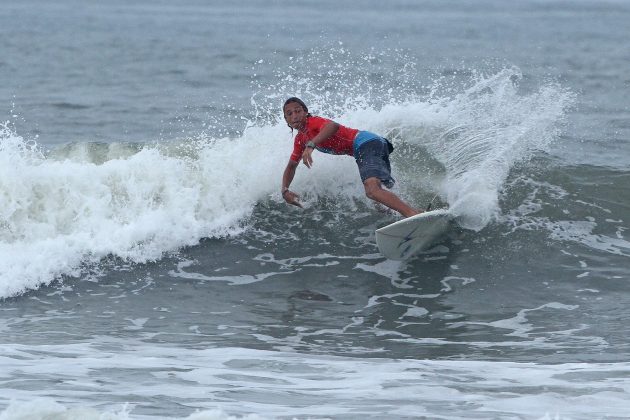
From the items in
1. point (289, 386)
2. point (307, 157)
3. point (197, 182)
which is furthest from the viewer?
point (197, 182)

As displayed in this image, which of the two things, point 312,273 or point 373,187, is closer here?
point 373,187

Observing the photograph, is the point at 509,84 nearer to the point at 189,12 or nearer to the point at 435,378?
the point at 435,378

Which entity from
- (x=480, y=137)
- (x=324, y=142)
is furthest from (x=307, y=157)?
(x=480, y=137)

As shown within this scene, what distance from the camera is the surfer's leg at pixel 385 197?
9109 mm

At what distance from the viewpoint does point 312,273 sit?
31.3 ft

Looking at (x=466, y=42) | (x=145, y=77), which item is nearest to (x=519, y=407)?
(x=145, y=77)

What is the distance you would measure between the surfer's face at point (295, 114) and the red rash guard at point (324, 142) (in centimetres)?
8

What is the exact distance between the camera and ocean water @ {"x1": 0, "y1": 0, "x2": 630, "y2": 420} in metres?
6.01

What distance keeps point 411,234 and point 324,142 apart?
1.28 m

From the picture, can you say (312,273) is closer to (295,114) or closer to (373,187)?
(373,187)

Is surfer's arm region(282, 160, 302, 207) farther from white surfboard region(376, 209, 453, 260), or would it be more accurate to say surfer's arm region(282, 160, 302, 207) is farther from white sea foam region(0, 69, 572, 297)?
white sea foam region(0, 69, 572, 297)

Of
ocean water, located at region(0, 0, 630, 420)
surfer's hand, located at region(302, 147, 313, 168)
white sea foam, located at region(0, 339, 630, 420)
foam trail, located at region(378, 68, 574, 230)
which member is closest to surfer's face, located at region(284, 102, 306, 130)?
surfer's hand, located at region(302, 147, 313, 168)

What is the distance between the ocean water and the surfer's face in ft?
4.93

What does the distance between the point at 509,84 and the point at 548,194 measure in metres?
2.01
